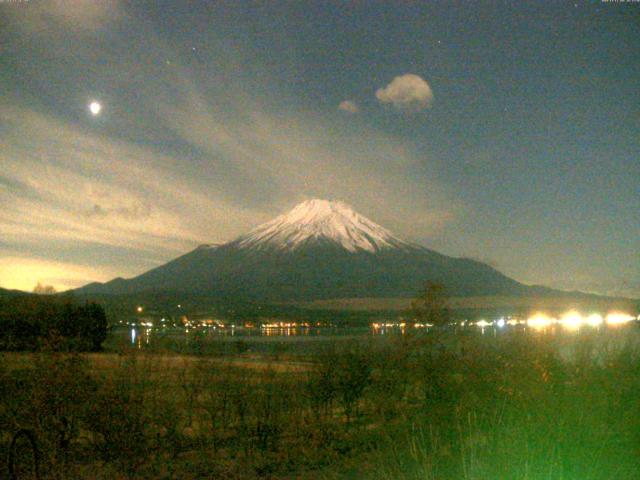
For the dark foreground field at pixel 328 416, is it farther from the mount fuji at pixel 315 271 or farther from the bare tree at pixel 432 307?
the mount fuji at pixel 315 271

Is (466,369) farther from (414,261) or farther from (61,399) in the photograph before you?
(414,261)

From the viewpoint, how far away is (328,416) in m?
11.3

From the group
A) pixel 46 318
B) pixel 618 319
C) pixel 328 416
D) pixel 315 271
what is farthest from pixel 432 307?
pixel 315 271

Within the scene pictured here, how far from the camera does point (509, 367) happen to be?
10500mm

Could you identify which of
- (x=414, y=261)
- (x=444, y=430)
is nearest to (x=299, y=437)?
(x=444, y=430)

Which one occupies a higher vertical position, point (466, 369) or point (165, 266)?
point (165, 266)

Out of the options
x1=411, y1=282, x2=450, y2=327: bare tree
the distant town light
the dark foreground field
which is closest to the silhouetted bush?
x1=411, y1=282, x2=450, y2=327: bare tree

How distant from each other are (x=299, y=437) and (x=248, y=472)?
4.84 ft

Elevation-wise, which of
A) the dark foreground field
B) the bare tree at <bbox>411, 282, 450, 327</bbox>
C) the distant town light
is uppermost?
the bare tree at <bbox>411, 282, 450, 327</bbox>

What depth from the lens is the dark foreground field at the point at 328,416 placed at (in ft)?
23.1

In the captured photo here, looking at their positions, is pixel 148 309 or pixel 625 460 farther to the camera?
pixel 148 309

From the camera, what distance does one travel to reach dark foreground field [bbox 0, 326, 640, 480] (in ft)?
23.1

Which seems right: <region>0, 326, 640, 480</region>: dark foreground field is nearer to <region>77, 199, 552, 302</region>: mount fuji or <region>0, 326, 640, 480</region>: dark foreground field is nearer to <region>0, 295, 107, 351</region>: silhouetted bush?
<region>0, 295, 107, 351</region>: silhouetted bush

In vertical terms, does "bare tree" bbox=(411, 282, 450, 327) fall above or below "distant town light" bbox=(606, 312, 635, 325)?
above
